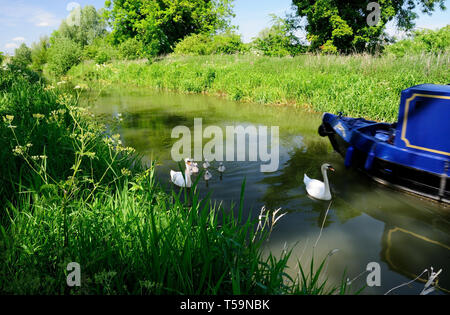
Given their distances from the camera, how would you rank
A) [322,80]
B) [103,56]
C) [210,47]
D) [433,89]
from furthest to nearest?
[103,56], [210,47], [322,80], [433,89]

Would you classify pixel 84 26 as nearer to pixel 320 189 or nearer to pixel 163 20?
pixel 163 20

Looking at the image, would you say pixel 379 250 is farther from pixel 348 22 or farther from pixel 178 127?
pixel 348 22

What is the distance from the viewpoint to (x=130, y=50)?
102 ft

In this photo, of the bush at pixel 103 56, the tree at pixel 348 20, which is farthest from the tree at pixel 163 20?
the tree at pixel 348 20

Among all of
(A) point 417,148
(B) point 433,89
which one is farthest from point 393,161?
(B) point 433,89

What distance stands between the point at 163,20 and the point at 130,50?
5272 millimetres

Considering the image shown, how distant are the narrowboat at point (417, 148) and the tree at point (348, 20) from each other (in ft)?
60.4

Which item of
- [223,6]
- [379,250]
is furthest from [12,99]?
[223,6]

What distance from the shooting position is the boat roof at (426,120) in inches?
164

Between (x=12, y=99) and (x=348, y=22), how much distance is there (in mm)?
24093

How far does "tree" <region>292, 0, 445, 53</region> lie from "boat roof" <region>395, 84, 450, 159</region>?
18618mm

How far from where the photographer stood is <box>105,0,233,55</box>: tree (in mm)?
32406

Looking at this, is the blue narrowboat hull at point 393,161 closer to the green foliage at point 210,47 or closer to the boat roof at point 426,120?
the boat roof at point 426,120

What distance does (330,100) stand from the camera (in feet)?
35.1
